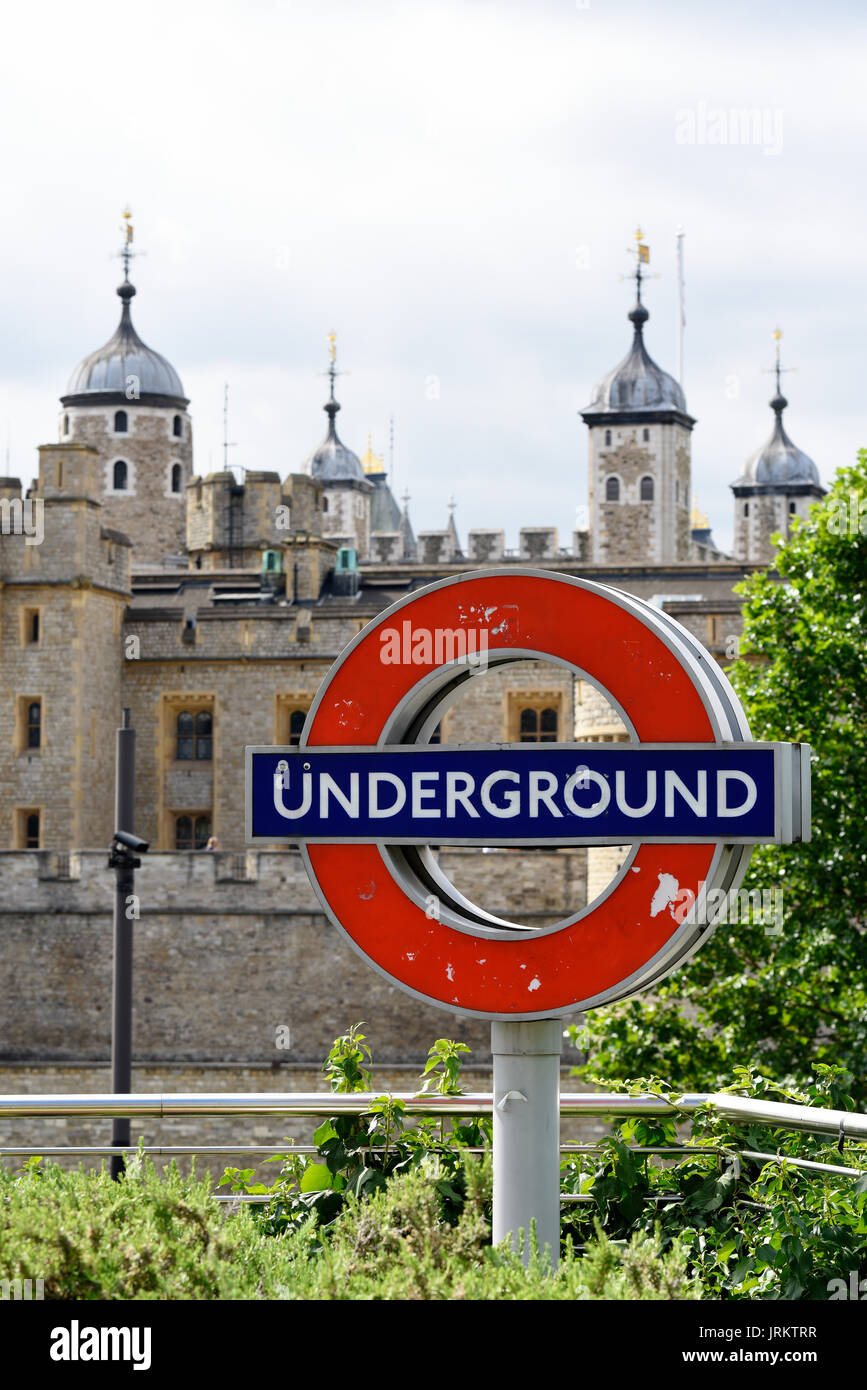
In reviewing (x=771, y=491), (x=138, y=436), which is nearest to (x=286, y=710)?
(x=138, y=436)

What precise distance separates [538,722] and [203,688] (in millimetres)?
7745

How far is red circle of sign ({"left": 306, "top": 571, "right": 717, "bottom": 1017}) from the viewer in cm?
610

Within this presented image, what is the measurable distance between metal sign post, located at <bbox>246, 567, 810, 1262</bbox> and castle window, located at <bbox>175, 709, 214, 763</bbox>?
38177 mm

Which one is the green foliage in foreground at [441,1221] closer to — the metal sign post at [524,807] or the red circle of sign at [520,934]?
the metal sign post at [524,807]

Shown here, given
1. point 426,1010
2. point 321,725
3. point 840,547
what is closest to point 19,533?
point 426,1010

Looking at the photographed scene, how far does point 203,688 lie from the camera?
44.3 m

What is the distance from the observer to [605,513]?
207 ft

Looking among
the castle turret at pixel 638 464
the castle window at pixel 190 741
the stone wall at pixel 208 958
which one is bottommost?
the stone wall at pixel 208 958

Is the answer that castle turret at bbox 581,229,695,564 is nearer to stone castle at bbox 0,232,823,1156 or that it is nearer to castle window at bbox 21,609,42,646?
stone castle at bbox 0,232,823,1156

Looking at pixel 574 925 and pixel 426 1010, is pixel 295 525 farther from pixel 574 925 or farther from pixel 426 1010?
pixel 574 925

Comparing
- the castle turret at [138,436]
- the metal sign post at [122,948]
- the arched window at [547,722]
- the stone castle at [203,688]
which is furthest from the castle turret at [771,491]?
the metal sign post at [122,948]

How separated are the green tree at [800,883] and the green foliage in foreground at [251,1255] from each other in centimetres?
1574

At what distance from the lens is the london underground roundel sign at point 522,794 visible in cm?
610
